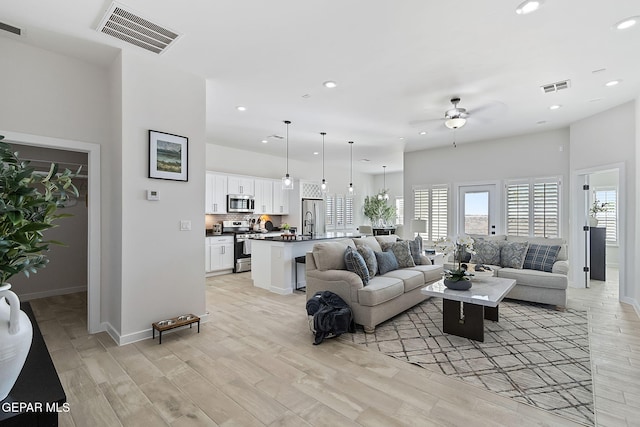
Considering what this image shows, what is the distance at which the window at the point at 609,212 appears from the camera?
7.51 metres

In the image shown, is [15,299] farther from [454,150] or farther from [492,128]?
[454,150]

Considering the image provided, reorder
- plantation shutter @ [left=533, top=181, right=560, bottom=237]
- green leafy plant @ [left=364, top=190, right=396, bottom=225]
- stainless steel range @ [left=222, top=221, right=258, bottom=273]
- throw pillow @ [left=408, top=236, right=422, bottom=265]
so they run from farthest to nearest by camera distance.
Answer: green leafy plant @ [left=364, top=190, right=396, bottom=225]
stainless steel range @ [left=222, top=221, right=258, bottom=273]
plantation shutter @ [left=533, top=181, right=560, bottom=237]
throw pillow @ [left=408, top=236, right=422, bottom=265]

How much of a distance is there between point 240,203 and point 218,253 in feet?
4.28

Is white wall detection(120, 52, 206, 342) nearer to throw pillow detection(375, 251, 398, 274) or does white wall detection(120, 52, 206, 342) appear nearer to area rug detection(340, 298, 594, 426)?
area rug detection(340, 298, 594, 426)

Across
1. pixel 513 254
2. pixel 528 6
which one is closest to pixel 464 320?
pixel 513 254

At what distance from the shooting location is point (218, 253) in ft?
22.2

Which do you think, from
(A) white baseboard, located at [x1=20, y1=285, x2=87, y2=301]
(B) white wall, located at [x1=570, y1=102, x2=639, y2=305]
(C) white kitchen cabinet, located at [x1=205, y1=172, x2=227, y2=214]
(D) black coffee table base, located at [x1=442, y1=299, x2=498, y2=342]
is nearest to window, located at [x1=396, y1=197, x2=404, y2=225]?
(B) white wall, located at [x1=570, y1=102, x2=639, y2=305]

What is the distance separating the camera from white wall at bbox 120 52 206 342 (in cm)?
328

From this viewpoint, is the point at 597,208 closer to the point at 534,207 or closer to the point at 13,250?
the point at 534,207

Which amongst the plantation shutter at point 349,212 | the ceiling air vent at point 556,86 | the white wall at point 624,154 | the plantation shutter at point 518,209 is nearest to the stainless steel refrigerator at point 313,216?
the plantation shutter at point 349,212

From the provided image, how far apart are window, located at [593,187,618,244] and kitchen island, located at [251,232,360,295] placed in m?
7.06

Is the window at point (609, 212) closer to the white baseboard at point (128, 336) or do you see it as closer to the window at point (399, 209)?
the window at point (399, 209)

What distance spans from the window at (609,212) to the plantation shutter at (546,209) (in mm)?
2626

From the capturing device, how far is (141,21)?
276 cm
